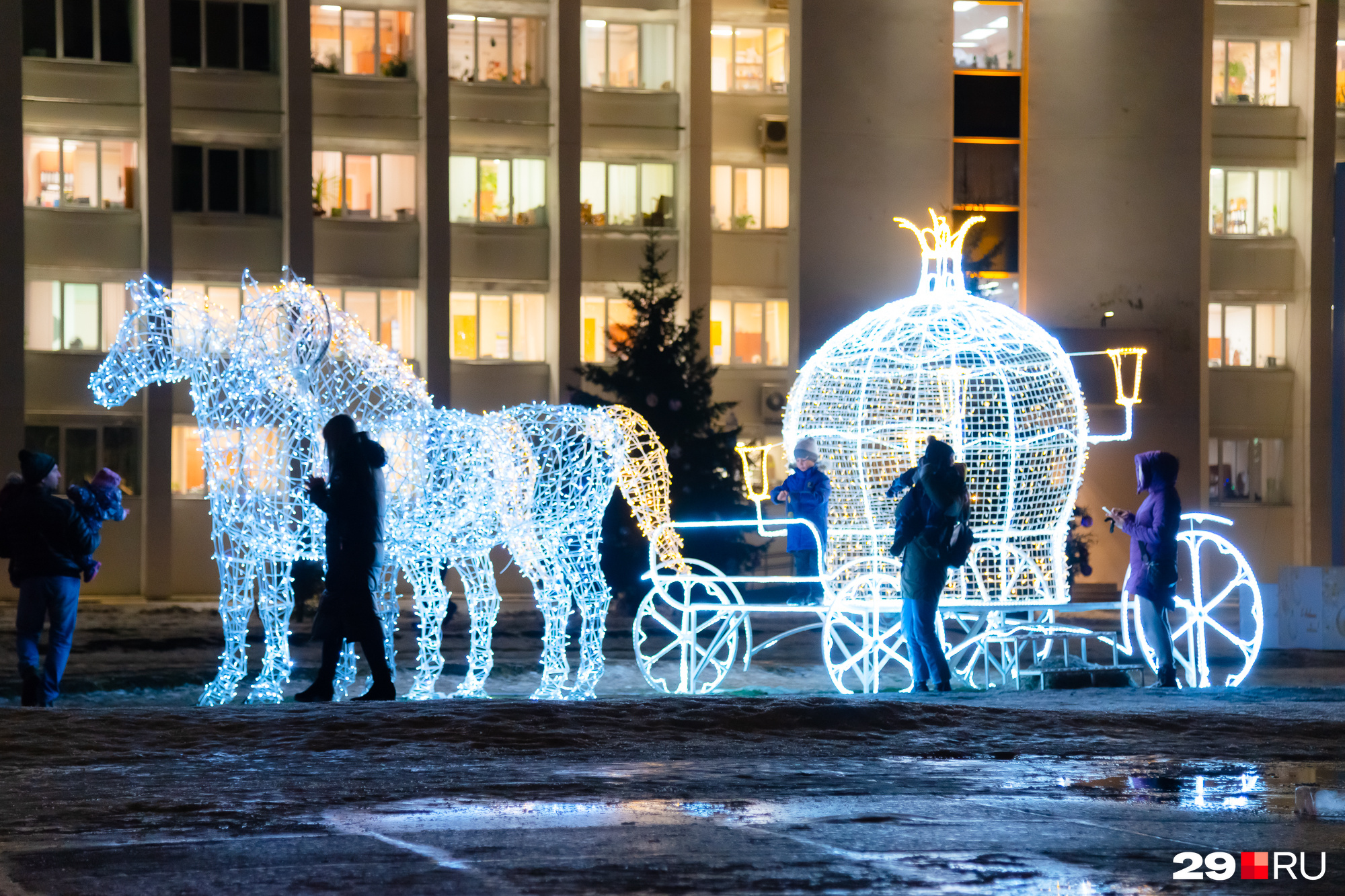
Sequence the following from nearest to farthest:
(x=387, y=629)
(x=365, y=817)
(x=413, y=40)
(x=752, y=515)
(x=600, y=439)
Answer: (x=365, y=817)
(x=387, y=629)
(x=600, y=439)
(x=752, y=515)
(x=413, y=40)

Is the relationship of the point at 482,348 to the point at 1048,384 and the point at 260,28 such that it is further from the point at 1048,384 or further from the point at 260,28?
the point at 1048,384

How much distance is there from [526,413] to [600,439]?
615 millimetres

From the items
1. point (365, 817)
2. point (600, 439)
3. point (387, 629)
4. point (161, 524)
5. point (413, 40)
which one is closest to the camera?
point (365, 817)

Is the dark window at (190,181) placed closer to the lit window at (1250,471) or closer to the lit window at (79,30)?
the lit window at (79,30)

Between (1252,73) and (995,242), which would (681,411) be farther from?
(1252,73)

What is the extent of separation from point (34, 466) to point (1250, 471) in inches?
1004

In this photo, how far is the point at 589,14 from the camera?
31.7 metres

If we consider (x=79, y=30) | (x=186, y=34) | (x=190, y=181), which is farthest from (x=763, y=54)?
(x=79, y=30)

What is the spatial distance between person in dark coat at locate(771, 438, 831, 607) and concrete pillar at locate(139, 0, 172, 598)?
54.0ft

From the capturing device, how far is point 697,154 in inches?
1227

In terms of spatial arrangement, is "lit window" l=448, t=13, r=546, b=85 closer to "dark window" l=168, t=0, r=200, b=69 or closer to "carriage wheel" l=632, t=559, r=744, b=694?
"dark window" l=168, t=0, r=200, b=69

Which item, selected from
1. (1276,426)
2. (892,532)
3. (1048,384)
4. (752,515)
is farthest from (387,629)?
(1276,426)

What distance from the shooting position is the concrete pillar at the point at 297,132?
2892cm

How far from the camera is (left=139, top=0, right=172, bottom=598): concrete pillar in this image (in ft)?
92.9
